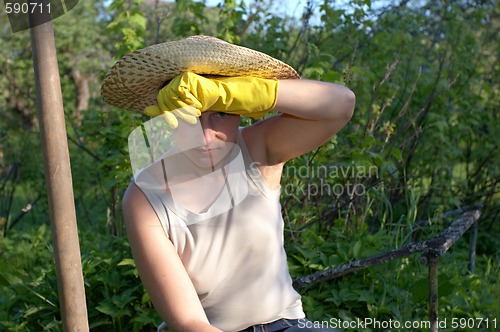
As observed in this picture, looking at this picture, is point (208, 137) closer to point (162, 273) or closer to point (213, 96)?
point (213, 96)

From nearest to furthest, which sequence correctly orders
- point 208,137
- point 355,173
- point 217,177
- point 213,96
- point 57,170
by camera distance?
1. point 57,170
2. point 213,96
3. point 208,137
4. point 217,177
5. point 355,173

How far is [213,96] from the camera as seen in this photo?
72.3 inches

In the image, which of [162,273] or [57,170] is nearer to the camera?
[57,170]

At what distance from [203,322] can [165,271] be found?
17 centimetres

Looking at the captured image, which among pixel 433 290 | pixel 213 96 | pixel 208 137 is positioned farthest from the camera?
pixel 433 290

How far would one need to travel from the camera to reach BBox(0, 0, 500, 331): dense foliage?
3.17 m

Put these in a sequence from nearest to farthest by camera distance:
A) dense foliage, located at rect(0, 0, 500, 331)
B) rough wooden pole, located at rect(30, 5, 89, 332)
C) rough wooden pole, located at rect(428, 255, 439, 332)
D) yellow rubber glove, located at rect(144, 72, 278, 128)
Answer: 1. rough wooden pole, located at rect(30, 5, 89, 332)
2. yellow rubber glove, located at rect(144, 72, 278, 128)
3. rough wooden pole, located at rect(428, 255, 439, 332)
4. dense foliage, located at rect(0, 0, 500, 331)

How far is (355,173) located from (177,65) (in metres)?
2.03

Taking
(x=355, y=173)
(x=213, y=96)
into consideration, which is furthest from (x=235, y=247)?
(x=355, y=173)

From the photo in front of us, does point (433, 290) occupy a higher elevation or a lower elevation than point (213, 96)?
lower

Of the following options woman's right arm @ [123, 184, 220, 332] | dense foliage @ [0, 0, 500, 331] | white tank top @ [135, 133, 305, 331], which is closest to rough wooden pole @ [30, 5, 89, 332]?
woman's right arm @ [123, 184, 220, 332]

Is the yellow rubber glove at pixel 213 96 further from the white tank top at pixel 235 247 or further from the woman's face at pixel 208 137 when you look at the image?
the white tank top at pixel 235 247

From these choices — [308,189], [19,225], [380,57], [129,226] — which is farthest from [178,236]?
[19,225]

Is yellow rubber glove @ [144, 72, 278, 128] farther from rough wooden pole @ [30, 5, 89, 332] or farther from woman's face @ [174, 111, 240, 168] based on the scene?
rough wooden pole @ [30, 5, 89, 332]
